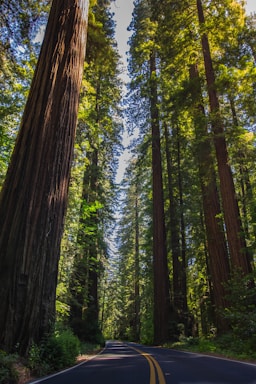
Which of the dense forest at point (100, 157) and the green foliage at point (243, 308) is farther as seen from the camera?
the green foliage at point (243, 308)

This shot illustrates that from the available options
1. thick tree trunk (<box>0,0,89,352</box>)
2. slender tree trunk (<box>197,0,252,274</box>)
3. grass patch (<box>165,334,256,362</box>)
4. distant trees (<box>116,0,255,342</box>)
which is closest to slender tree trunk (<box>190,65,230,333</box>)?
distant trees (<box>116,0,255,342</box>)

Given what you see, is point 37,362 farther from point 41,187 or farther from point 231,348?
point 231,348

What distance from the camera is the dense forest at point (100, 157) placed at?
5656 mm

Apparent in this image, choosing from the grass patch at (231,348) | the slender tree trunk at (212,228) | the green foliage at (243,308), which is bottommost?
the grass patch at (231,348)

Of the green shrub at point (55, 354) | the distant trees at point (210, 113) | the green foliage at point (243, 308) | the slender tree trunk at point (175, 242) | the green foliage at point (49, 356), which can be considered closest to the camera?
the green foliage at point (49, 356)

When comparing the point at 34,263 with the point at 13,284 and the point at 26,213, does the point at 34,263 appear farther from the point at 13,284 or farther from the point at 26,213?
the point at 26,213

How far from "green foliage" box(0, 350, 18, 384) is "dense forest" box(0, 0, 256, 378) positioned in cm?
47

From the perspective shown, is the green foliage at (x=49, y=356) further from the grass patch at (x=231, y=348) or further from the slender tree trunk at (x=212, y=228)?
the slender tree trunk at (x=212, y=228)

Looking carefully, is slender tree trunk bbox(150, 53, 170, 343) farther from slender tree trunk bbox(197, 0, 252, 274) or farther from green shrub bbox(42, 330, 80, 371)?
green shrub bbox(42, 330, 80, 371)

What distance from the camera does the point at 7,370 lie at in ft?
13.9

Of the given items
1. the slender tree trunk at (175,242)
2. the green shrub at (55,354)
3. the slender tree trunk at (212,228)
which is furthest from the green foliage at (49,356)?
the slender tree trunk at (175,242)

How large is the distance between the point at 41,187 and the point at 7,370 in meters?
3.19

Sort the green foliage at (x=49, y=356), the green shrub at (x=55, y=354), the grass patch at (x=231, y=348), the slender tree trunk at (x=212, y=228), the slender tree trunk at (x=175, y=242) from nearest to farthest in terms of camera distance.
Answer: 1. the green foliage at (x=49, y=356)
2. the green shrub at (x=55, y=354)
3. the grass patch at (x=231, y=348)
4. the slender tree trunk at (x=212, y=228)
5. the slender tree trunk at (x=175, y=242)

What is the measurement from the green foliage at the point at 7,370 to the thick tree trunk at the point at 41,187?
0.51 meters
